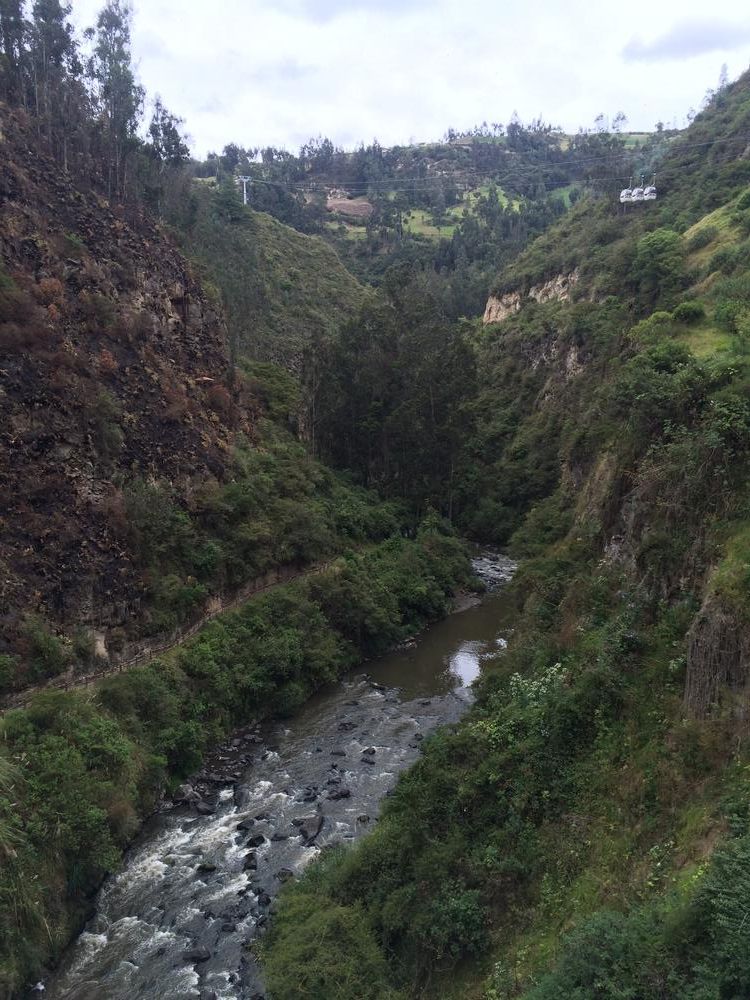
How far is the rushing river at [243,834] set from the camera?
55.4 feet

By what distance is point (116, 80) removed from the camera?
51.7m

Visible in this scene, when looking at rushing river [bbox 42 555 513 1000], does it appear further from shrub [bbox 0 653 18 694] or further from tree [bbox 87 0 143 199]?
tree [bbox 87 0 143 199]

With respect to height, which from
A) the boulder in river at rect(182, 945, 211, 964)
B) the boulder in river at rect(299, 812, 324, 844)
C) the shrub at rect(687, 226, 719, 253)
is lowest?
the boulder in river at rect(182, 945, 211, 964)

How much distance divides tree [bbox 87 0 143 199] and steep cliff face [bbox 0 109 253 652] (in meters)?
7.99

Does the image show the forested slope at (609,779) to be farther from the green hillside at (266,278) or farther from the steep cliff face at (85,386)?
the green hillside at (266,278)

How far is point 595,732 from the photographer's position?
51.4 feet

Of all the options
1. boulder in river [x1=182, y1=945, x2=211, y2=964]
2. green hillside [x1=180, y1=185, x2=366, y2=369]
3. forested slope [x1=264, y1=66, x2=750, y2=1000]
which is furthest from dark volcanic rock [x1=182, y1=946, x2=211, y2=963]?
green hillside [x1=180, y1=185, x2=366, y2=369]

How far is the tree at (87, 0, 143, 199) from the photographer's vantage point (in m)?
50.2

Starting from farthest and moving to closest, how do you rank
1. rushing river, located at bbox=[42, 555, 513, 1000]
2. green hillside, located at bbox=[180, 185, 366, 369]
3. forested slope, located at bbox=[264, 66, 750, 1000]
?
green hillside, located at bbox=[180, 185, 366, 369]
rushing river, located at bbox=[42, 555, 513, 1000]
forested slope, located at bbox=[264, 66, 750, 1000]

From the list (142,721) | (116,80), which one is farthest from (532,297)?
(142,721)

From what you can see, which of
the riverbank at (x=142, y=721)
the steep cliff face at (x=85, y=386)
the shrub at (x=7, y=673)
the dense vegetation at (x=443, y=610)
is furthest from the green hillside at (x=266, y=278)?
the shrub at (x=7, y=673)

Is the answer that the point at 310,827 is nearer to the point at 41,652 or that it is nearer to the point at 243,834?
the point at 243,834

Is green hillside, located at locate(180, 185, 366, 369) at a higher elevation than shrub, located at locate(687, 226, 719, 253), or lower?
higher

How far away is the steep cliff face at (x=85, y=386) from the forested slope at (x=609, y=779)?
15.8 metres
